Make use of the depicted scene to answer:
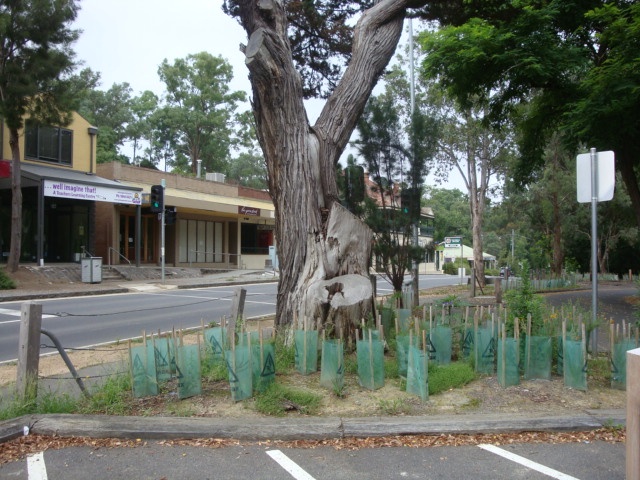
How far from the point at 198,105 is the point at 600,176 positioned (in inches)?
1913

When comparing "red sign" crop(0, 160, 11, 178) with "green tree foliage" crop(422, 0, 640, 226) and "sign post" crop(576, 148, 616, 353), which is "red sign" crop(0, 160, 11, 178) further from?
"sign post" crop(576, 148, 616, 353)

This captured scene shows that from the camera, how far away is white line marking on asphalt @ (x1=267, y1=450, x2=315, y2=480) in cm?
406

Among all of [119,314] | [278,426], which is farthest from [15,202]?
[278,426]

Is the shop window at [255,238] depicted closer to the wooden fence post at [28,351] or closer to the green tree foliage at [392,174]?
the green tree foliage at [392,174]

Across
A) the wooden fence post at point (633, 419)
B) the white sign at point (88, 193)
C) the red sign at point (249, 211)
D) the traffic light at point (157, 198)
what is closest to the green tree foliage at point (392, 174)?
the wooden fence post at point (633, 419)

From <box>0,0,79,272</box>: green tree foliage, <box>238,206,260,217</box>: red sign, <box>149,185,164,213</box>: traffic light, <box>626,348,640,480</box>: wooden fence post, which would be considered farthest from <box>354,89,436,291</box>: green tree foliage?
<box>238,206,260,217</box>: red sign

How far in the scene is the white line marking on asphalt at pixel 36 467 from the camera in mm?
4070

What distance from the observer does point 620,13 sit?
486 inches

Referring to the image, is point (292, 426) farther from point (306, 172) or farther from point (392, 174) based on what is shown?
point (392, 174)

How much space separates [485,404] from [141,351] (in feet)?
11.6

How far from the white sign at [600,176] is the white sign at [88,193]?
828 inches

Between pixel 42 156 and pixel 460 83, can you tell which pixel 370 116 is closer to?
pixel 460 83

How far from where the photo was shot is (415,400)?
5500 millimetres

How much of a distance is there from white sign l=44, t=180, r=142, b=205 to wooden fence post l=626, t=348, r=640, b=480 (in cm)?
2332
